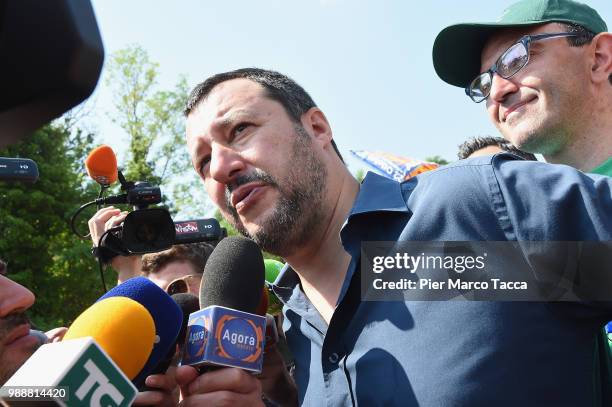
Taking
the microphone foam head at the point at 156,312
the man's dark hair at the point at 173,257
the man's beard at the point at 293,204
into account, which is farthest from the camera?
the man's dark hair at the point at 173,257

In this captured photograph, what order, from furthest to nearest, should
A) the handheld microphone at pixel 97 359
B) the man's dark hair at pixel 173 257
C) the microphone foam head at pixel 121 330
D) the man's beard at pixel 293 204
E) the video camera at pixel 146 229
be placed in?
1. the man's dark hair at pixel 173 257
2. the video camera at pixel 146 229
3. the man's beard at pixel 293 204
4. the microphone foam head at pixel 121 330
5. the handheld microphone at pixel 97 359

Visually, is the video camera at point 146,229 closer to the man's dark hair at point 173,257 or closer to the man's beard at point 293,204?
the man's dark hair at point 173,257

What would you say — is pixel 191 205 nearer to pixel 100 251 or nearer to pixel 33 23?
pixel 100 251

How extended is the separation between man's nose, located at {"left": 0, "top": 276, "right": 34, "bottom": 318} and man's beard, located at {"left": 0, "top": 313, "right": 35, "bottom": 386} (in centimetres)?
2

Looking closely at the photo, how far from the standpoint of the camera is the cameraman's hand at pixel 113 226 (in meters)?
3.21

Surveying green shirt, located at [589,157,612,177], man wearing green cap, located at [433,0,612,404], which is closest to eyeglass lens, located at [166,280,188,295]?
man wearing green cap, located at [433,0,612,404]

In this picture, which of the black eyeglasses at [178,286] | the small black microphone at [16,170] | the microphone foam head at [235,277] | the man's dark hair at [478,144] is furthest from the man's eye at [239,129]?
the man's dark hair at [478,144]

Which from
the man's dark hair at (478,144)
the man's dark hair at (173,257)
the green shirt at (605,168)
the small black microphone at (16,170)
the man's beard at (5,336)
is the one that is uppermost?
the small black microphone at (16,170)

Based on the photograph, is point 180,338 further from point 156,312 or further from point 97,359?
point 97,359

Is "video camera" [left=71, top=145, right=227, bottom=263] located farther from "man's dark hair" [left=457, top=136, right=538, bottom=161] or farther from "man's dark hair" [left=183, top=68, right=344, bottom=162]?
"man's dark hair" [left=457, top=136, right=538, bottom=161]

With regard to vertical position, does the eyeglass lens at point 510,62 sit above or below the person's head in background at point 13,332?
above

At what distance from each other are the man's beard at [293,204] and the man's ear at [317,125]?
0.15 meters

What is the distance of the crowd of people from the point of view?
149cm

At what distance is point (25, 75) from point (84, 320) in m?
0.88
